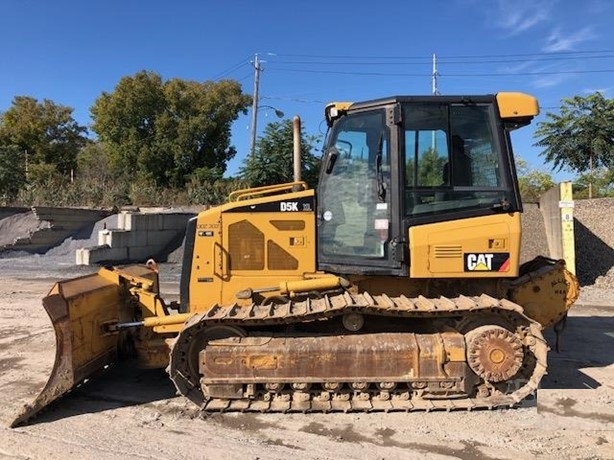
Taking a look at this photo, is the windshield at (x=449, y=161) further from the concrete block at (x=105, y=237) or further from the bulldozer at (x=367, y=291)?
the concrete block at (x=105, y=237)

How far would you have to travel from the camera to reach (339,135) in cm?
526

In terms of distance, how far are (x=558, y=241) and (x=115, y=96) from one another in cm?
2456

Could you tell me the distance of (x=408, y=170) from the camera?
5.04 m

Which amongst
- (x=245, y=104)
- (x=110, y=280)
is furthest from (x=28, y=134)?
(x=110, y=280)

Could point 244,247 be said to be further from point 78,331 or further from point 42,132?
point 42,132

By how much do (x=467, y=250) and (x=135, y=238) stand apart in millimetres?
13819

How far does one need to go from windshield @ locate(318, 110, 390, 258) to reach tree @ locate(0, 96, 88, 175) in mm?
33286

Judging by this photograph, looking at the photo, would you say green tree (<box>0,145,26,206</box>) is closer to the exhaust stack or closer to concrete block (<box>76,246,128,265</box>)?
concrete block (<box>76,246,128,265</box>)

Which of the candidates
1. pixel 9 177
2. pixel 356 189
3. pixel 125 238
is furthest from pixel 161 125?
pixel 356 189

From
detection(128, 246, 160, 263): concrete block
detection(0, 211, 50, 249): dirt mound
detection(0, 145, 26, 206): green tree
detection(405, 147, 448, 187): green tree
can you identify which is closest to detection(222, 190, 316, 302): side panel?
detection(405, 147, 448, 187): green tree

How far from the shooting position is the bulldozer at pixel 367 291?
477cm

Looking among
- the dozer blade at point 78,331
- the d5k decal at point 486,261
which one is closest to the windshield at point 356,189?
the d5k decal at point 486,261

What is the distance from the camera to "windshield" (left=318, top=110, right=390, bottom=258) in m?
5.08

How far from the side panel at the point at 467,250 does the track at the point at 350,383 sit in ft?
0.85
